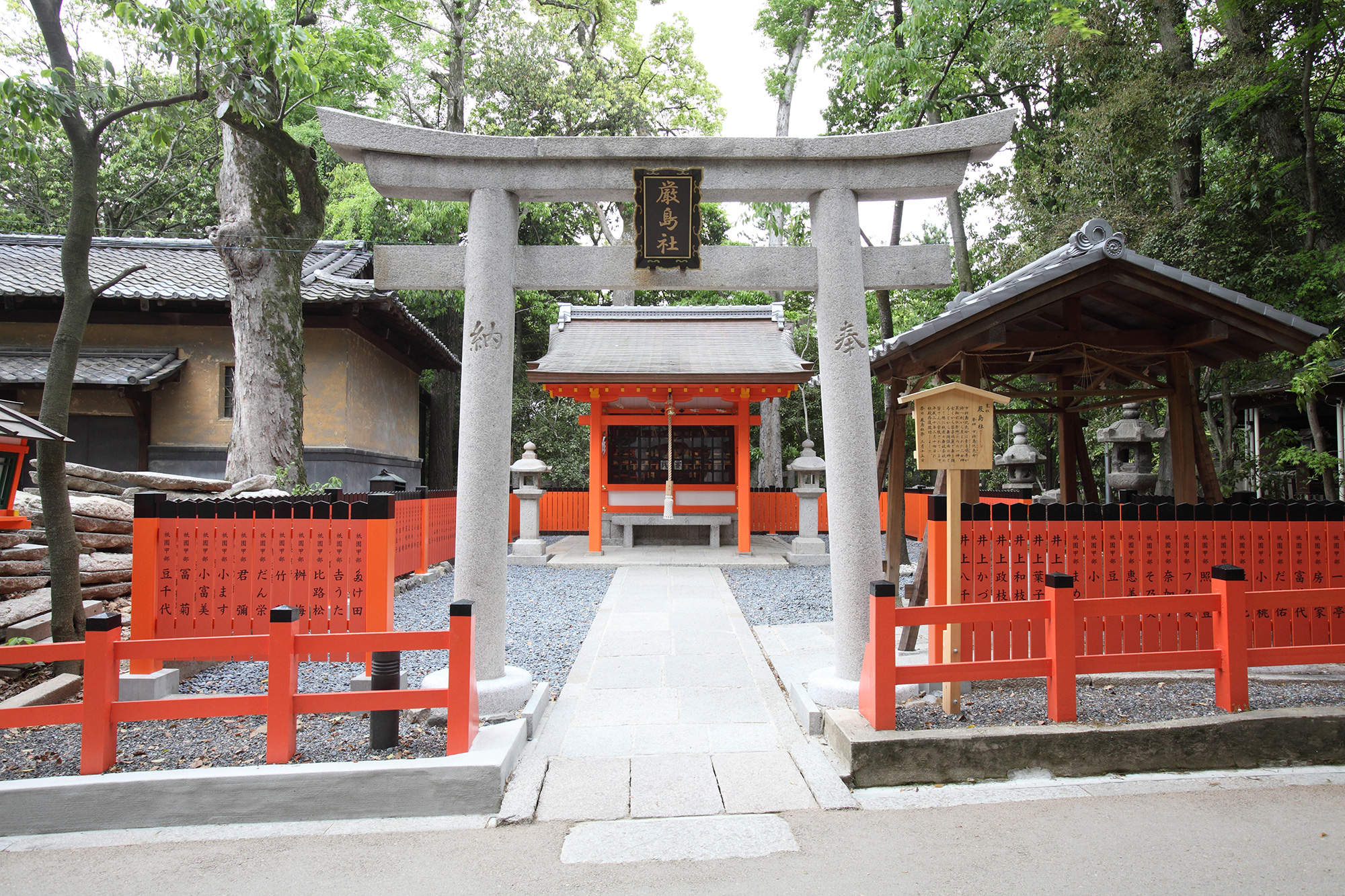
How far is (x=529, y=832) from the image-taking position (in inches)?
121

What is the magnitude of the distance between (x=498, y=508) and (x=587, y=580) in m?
5.65

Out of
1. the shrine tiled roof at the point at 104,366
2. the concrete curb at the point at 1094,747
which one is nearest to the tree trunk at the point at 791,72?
the shrine tiled roof at the point at 104,366

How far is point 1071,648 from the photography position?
366cm

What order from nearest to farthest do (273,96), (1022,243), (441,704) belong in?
(441,704), (273,96), (1022,243)

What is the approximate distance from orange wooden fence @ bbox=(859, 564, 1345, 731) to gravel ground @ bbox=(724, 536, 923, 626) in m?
2.53

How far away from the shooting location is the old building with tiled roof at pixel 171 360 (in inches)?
469

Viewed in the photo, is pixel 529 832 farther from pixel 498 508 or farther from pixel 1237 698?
pixel 1237 698

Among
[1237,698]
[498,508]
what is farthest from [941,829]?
[498,508]

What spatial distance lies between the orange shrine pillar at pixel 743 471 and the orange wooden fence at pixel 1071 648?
796cm

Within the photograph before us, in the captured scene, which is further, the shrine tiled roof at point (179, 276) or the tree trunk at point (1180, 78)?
the shrine tiled roof at point (179, 276)

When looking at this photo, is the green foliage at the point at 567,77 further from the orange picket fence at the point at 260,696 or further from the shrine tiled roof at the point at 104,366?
the orange picket fence at the point at 260,696

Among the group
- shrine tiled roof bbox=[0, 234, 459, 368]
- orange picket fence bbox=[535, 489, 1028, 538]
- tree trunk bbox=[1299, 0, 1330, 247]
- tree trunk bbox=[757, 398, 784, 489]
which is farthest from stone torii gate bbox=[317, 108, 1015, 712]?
tree trunk bbox=[757, 398, 784, 489]

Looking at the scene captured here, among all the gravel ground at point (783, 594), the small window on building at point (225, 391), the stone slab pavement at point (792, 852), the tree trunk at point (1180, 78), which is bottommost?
the stone slab pavement at point (792, 852)

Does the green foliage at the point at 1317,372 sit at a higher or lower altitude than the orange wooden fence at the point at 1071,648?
higher
